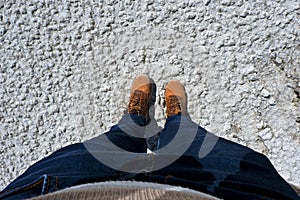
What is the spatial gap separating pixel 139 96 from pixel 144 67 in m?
0.11

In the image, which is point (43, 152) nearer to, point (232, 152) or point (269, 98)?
point (232, 152)

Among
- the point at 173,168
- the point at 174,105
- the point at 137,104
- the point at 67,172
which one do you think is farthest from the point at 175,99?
the point at 67,172

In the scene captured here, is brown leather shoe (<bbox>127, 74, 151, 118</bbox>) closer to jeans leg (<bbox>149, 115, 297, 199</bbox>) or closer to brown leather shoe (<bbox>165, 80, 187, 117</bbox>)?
brown leather shoe (<bbox>165, 80, 187, 117</bbox>)

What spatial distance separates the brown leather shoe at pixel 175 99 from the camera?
3.67 ft

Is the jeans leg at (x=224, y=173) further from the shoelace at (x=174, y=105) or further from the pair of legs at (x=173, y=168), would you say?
the shoelace at (x=174, y=105)

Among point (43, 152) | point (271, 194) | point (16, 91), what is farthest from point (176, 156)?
point (16, 91)

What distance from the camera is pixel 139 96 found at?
115 cm

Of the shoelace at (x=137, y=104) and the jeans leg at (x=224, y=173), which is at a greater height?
the shoelace at (x=137, y=104)

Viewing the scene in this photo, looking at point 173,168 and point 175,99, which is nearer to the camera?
point 173,168

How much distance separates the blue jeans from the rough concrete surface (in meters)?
0.24

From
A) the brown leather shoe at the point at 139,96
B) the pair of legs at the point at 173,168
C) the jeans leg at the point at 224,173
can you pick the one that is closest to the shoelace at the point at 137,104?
the brown leather shoe at the point at 139,96

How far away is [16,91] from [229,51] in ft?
2.61

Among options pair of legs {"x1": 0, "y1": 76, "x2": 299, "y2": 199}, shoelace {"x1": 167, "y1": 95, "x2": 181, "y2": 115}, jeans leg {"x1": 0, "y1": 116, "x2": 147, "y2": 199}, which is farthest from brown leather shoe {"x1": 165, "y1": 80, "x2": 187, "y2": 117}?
jeans leg {"x1": 0, "y1": 116, "x2": 147, "y2": 199}

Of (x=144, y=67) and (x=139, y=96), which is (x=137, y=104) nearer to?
(x=139, y=96)
